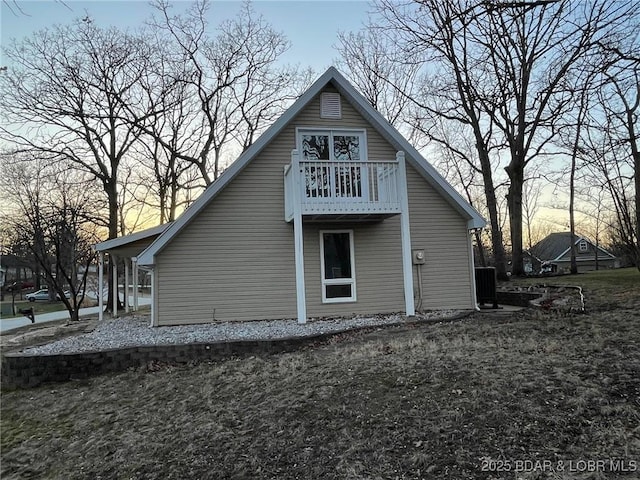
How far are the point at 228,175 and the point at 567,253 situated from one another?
47.9m

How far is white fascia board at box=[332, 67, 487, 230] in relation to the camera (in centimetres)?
1114

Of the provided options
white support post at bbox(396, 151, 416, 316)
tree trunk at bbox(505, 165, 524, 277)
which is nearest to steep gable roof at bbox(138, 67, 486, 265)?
white support post at bbox(396, 151, 416, 316)

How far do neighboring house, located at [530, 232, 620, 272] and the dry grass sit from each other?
46584 mm

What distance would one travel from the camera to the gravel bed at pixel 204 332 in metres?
7.93

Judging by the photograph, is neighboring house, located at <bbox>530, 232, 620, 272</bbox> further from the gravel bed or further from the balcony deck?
the gravel bed

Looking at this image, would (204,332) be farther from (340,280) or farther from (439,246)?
(439,246)

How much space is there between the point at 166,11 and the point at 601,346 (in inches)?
880

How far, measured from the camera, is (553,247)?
50.4m

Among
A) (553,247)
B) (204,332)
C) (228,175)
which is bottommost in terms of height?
(204,332)

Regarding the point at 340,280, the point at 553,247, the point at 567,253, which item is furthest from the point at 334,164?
the point at 553,247

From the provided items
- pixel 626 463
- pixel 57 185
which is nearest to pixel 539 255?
pixel 57 185

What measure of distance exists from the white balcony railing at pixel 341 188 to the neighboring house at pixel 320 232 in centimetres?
3

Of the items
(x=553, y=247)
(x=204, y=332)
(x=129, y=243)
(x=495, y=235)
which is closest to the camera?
(x=204, y=332)

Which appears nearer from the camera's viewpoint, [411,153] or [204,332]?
[204,332]
